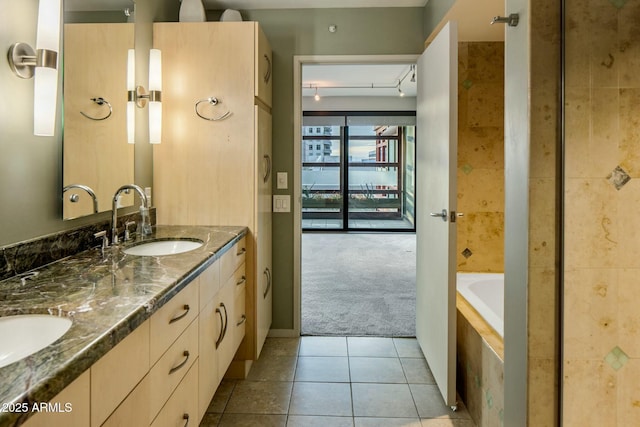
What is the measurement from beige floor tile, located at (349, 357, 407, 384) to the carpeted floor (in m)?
0.46

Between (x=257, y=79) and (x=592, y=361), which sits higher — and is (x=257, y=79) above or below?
above

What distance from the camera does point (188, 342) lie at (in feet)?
4.95

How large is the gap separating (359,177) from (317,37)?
18.4 ft

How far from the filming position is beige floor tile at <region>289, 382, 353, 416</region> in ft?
7.06

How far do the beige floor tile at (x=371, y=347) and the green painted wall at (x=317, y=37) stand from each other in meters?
1.20

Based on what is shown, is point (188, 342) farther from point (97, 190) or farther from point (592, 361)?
point (592, 361)

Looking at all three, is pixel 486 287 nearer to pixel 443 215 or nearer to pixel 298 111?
pixel 443 215

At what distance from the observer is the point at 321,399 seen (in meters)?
2.26

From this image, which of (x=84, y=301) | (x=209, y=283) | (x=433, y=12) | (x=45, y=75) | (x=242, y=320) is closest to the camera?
(x=84, y=301)

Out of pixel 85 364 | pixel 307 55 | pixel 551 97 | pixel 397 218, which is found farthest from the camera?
pixel 397 218

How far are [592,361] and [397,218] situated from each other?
7.27m

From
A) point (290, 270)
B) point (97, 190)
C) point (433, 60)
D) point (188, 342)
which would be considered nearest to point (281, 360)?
point (290, 270)

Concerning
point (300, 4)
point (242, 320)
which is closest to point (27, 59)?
point (242, 320)

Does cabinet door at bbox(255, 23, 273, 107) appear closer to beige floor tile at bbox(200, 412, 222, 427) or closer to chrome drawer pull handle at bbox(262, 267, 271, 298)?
chrome drawer pull handle at bbox(262, 267, 271, 298)
